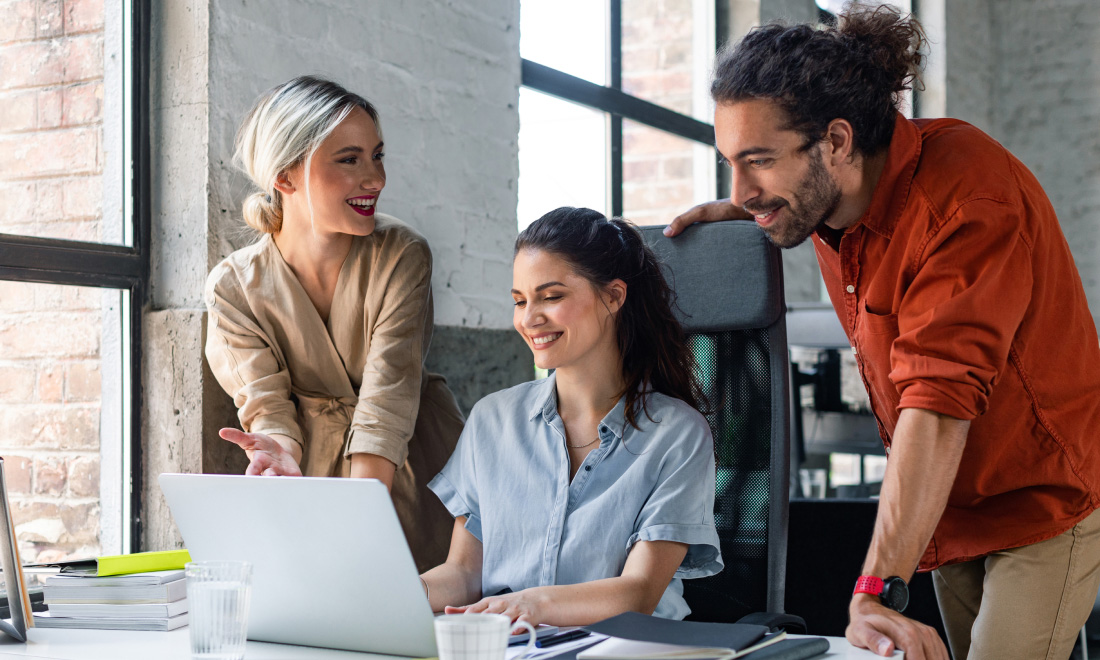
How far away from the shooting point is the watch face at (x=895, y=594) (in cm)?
125

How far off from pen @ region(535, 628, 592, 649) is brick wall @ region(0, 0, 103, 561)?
1.19 m

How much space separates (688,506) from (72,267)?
3.93ft

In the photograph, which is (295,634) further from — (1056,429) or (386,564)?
(1056,429)

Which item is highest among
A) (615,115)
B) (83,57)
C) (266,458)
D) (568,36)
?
(568,36)

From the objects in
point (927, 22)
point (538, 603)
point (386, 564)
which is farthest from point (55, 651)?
point (927, 22)

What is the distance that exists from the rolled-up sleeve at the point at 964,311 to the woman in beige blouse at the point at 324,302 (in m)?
0.90

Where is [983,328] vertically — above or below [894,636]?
above

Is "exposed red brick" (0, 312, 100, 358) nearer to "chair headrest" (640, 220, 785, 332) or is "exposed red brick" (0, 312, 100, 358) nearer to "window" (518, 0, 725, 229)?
"chair headrest" (640, 220, 785, 332)

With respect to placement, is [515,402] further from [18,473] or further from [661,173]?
[661,173]

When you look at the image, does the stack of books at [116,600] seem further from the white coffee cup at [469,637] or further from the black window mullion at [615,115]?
the black window mullion at [615,115]

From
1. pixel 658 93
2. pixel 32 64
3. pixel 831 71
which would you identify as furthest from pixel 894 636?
pixel 658 93

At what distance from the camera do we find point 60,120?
1.93 metres

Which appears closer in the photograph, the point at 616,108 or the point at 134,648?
the point at 134,648

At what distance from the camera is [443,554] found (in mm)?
2055
